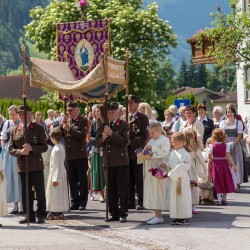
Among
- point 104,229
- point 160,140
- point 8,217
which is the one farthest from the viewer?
point 8,217

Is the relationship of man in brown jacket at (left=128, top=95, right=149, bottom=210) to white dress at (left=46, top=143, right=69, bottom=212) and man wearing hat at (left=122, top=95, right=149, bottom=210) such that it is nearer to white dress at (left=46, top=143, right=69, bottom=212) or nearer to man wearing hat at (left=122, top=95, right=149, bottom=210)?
man wearing hat at (left=122, top=95, right=149, bottom=210)

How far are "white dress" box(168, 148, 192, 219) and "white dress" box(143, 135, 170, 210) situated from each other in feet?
0.99

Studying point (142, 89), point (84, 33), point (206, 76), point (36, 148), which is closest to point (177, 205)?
point (36, 148)

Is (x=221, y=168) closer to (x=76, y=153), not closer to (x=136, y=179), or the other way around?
(x=136, y=179)

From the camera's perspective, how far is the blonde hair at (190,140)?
16578 mm

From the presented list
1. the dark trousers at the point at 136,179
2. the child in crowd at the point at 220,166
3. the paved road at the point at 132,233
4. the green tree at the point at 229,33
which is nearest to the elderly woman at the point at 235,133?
the child in crowd at the point at 220,166

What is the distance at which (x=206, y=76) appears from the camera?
170 meters

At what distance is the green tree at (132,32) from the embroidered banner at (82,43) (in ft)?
80.7

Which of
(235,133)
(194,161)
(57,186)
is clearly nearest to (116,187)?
(57,186)

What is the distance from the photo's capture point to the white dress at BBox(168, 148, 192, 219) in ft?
47.3

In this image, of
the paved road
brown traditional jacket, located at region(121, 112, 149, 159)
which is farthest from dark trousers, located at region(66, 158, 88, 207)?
brown traditional jacket, located at region(121, 112, 149, 159)

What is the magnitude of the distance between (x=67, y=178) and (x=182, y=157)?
10.5 ft

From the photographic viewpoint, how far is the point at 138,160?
15.4 metres

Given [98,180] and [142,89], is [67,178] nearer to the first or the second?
[98,180]
